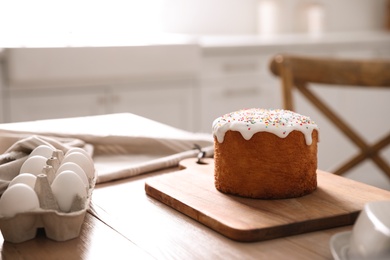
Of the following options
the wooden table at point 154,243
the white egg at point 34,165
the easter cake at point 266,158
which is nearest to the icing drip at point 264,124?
the easter cake at point 266,158

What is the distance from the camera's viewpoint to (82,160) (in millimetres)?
881

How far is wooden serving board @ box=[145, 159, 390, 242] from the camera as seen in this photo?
775 millimetres

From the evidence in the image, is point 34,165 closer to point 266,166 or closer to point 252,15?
point 266,166

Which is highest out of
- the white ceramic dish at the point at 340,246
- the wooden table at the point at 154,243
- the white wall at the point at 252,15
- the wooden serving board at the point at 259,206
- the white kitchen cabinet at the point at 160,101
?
the white wall at the point at 252,15

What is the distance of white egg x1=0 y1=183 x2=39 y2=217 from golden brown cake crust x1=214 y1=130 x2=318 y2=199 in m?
0.30

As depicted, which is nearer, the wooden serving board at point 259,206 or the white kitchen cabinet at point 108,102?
the wooden serving board at point 259,206

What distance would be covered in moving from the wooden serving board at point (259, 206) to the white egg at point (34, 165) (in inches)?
6.9

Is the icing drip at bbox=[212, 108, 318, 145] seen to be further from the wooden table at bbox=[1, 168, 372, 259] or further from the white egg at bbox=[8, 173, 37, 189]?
the white egg at bbox=[8, 173, 37, 189]

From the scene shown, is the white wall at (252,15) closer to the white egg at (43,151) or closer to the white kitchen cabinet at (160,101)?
the white kitchen cabinet at (160,101)

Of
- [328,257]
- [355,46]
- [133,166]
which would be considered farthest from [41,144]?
[355,46]

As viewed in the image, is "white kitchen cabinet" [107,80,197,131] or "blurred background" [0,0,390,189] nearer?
"blurred background" [0,0,390,189]

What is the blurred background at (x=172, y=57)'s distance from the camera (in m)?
2.85

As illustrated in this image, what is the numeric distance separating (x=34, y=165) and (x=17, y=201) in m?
0.12

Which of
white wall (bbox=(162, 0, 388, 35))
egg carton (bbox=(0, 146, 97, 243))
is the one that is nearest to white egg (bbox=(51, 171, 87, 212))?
egg carton (bbox=(0, 146, 97, 243))
